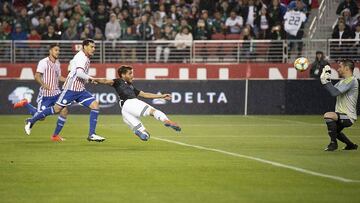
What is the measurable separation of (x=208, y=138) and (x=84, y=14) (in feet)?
46.9

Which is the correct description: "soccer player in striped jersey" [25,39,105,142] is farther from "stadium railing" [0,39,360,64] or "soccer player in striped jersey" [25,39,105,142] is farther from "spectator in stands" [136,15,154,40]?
"spectator in stands" [136,15,154,40]

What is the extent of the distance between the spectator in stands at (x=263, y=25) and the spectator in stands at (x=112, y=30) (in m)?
5.10

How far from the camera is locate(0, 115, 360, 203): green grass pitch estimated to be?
34.6ft

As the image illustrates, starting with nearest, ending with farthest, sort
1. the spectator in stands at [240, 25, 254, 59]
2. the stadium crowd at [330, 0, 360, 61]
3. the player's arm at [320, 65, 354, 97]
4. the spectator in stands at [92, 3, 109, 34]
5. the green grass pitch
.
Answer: the green grass pitch
the player's arm at [320, 65, 354, 97]
the stadium crowd at [330, 0, 360, 61]
the spectator in stands at [240, 25, 254, 59]
the spectator in stands at [92, 3, 109, 34]

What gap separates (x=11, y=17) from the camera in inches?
1286

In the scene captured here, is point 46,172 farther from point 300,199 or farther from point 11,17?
point 11,17

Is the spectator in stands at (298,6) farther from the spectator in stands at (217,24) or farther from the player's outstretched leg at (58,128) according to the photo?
the player's outstretched leg at (58,128)

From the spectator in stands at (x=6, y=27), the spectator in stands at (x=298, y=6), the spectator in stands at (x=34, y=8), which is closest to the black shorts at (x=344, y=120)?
the spectator in stands at (x=298, y=6)

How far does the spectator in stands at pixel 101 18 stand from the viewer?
32.3m

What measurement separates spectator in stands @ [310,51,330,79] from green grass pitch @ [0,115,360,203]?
6801 millimetres

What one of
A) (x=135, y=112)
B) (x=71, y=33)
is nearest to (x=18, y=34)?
(x=71, y=33)

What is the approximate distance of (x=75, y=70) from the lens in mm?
18641

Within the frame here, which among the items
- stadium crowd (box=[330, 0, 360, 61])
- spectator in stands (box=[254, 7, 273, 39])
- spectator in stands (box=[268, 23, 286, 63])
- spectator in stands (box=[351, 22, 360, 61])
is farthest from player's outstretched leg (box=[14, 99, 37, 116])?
spectator in stands (box=[351, 22, 360, 61])

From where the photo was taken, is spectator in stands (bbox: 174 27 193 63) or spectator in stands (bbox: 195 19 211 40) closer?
spectator in stands (bbox: 174 27 193 63)
